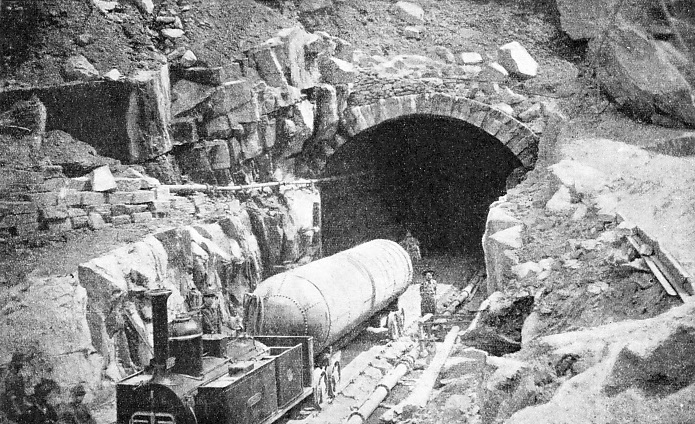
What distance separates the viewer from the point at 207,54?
13.0 meters

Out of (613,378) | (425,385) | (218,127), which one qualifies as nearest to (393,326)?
(425,385)

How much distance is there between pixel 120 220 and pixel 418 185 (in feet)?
43.0

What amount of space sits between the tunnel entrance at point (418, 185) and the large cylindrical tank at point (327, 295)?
14.5 feet

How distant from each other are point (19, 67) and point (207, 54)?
12.0 ft

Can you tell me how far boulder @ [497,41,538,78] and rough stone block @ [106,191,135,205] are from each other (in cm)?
1023

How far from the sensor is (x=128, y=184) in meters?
Answer: 10.4

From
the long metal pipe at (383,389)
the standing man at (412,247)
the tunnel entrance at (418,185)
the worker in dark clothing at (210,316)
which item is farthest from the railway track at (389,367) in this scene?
the tunnel entrance at (418,185)

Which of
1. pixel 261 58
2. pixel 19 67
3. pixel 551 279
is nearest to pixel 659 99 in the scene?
pixel 551 279

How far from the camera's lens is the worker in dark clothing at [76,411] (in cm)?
742

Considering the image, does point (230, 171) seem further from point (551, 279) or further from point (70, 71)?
point (551, 279)

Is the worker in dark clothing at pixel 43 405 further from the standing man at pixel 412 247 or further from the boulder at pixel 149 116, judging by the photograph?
the standing man at pixel 412 247

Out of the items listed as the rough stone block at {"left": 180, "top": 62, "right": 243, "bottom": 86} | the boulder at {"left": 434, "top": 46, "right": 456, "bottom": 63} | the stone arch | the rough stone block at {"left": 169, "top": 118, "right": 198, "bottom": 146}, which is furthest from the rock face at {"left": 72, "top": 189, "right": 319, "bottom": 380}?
the boulder at {"left": 434, "top": 46, "right": 456, "bottom": 63}

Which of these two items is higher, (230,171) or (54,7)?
(54,7)

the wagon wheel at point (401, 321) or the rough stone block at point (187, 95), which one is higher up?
the rough stone block at point (187, 95)
